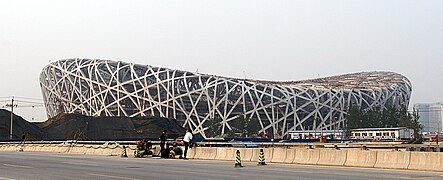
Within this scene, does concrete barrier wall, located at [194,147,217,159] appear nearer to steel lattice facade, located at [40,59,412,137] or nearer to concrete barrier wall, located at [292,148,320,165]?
concrete barrier wall, located at [292,148,320,165]

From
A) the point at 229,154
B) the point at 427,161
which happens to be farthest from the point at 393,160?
the point at 229,154

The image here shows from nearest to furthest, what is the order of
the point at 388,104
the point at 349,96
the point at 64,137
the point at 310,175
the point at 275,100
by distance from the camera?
the point at 310,175 → the point at 64,137 → the point at 275,100 → the point at 349,96 → the point at 388,104

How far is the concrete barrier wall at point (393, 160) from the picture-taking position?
25.3 m

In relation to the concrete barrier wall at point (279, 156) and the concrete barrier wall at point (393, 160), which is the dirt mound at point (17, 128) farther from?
the concrete barrier wall at point (393, 160)

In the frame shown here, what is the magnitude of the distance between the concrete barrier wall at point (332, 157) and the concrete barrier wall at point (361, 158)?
0.27m

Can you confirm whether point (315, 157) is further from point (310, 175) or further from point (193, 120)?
point (193, 120)

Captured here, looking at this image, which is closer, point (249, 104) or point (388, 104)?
point (249, 104)

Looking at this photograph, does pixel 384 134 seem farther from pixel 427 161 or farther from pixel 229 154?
pixel 427 161

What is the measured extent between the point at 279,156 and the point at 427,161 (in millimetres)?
9601

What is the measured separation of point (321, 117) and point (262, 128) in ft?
43.7

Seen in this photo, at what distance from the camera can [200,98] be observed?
131m

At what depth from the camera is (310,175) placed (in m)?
21.6

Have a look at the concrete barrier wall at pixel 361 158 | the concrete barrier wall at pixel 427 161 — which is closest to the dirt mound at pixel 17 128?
the concrete barrier wall at pixel 361 158

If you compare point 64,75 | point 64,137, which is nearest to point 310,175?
point 64,137
